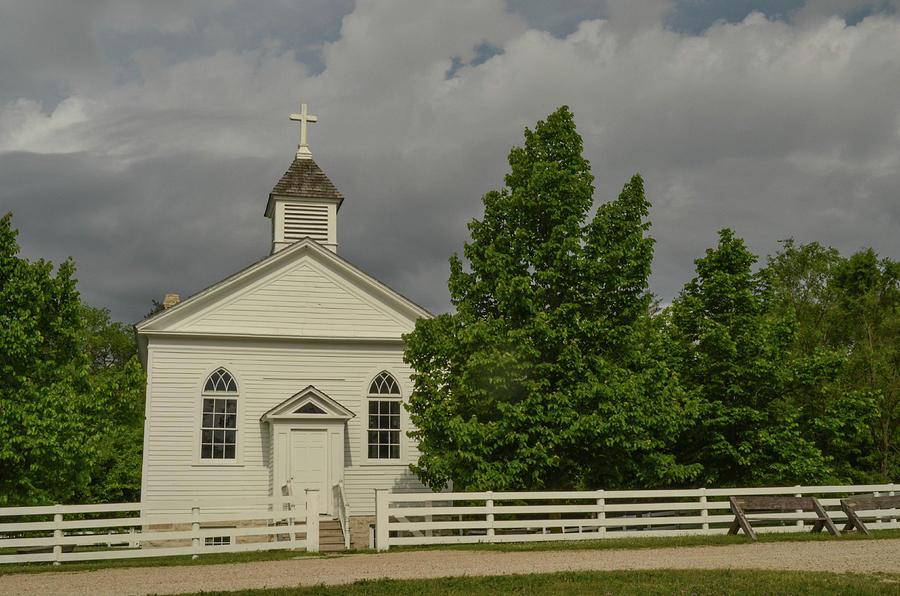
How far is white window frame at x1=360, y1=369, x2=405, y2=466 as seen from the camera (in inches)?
952

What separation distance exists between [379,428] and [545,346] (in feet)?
24.1

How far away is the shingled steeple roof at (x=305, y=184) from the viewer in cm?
2825

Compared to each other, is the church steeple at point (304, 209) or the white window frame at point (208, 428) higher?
the church steeple at point (304, 209)

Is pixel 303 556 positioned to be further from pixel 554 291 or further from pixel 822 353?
pixel 822 353

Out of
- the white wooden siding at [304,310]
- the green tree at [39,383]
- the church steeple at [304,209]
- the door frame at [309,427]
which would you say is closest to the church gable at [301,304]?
the white wooden siding at [304,310]

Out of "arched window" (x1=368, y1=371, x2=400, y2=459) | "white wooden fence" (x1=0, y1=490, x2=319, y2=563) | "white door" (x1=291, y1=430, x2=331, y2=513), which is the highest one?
"arched window" (x1=368, y1=371, x2=400, y2=459)

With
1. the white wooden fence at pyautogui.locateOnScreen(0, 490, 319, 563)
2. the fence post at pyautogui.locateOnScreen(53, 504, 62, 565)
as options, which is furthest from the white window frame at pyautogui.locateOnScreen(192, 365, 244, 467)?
the fence post at pyautogui.locateOnScreen(53, 504, 62, 565)

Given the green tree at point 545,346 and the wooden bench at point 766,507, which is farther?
the green tree at point 545,346

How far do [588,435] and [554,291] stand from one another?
3.31 m

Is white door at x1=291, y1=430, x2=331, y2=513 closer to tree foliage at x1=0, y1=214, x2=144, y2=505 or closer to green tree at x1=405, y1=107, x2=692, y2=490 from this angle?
green tree at x1=405, y1=107, x2=692, y2=490

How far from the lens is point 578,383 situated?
18453 mm

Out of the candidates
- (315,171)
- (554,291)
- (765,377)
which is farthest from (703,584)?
(315,171)

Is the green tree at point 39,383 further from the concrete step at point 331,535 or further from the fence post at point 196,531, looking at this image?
the concrete step at point 331,535

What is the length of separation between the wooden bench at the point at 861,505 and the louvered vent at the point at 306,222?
17063 millimetres
